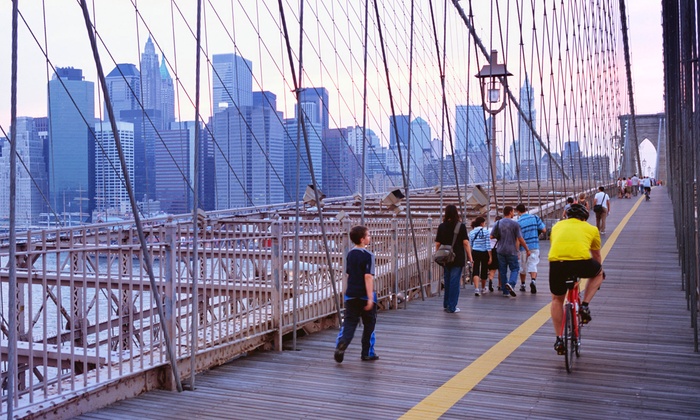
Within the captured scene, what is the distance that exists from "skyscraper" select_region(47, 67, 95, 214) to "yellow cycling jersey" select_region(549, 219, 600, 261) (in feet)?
25.0

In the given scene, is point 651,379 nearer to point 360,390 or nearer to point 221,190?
point 360,390

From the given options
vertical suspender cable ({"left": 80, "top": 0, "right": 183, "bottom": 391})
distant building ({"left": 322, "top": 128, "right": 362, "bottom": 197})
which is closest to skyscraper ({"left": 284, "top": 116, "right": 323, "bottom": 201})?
distant building ({"left": 322, "top": 128, "right": 362, "bottom": 197})

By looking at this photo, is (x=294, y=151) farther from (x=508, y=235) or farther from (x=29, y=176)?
(x=508, y=235)

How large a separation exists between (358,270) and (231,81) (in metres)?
11.5

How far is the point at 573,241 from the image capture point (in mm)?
7125

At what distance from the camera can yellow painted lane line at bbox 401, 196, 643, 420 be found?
5.68m

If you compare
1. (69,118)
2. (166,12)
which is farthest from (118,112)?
(166,12)

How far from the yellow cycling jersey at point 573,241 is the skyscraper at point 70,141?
300 inches

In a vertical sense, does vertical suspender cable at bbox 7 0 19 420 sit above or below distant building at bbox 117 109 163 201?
below

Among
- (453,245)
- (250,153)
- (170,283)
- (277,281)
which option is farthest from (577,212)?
(250,153)

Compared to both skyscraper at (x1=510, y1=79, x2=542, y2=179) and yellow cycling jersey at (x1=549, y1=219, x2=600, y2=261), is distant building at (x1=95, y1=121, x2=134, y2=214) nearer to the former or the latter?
yellow cycling jersey at (x1=549, y1=219, x2=600, y2=261)

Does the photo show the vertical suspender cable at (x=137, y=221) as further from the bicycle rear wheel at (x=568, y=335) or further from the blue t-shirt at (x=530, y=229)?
the blue t-shirt at (x=530, y=229)

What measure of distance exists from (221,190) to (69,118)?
4.52m

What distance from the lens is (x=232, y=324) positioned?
7.25m
